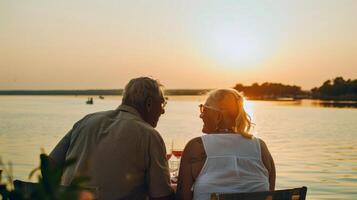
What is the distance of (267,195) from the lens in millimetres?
2764

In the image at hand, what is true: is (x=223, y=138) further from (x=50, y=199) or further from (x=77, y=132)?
(x=50, y=199)

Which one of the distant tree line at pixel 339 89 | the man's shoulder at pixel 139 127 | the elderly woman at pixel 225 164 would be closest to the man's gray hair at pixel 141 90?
the man's shoulder at pixel 139 127

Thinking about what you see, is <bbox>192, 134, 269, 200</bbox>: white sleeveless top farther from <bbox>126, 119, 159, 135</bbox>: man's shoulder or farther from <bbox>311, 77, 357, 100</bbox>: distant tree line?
<bbox>311, 77, 357, 100</bbox>: distant tree line

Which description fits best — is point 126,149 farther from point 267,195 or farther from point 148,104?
point 267,195

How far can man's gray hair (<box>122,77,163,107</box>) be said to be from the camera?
319 centimetres

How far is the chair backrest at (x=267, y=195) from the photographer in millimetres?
2697

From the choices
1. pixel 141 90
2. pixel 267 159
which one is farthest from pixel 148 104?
pixel 267 159

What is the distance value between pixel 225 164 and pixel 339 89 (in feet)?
387

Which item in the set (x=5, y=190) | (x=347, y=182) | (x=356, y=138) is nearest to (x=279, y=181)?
(x=347, y=182)

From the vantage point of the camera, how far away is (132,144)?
3135mm

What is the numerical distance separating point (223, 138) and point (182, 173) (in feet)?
0.98

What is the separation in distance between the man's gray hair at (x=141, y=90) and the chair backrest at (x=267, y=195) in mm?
736

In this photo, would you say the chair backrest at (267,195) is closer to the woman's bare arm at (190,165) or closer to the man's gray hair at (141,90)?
the woman's bare arm at (190,165)

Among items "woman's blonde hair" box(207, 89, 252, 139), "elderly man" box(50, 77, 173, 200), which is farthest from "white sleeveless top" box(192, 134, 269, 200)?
"elderly man" box(50, 77, 173, 200)
